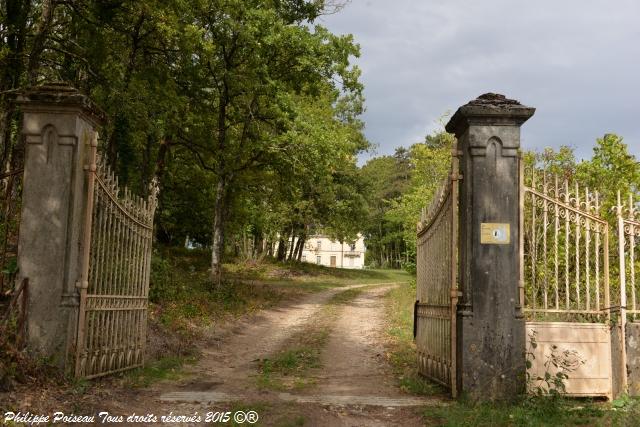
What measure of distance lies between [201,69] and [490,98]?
12.6 metres

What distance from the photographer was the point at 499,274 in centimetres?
754

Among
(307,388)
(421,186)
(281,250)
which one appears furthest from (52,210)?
(281,250)

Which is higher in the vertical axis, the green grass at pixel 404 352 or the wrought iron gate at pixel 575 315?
the wrought iron gate at pixel 575 315

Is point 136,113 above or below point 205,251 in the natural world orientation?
above

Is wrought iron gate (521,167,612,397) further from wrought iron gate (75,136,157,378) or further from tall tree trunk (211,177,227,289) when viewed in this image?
tall tree trunk (211,177,227,289)

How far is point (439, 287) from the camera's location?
8.54 metres

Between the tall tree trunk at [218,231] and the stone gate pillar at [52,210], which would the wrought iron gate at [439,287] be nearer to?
the stone gate pillar at [52,210]

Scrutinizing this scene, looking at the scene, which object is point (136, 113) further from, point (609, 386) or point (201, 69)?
point (609, 386)

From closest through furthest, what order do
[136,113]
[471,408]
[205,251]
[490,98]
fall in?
[471,408] < [490,98] < [136,113] < [205,251]

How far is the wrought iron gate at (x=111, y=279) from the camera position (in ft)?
25.2

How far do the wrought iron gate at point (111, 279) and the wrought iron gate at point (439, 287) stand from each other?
4.56 metres

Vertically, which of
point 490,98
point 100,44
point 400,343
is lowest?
point 400,343

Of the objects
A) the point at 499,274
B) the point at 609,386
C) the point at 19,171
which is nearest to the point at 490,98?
the point at 499,274

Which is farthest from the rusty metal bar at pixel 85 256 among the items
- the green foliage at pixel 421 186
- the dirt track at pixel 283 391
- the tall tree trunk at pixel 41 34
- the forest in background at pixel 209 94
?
the green foliage at pixel 421 186
